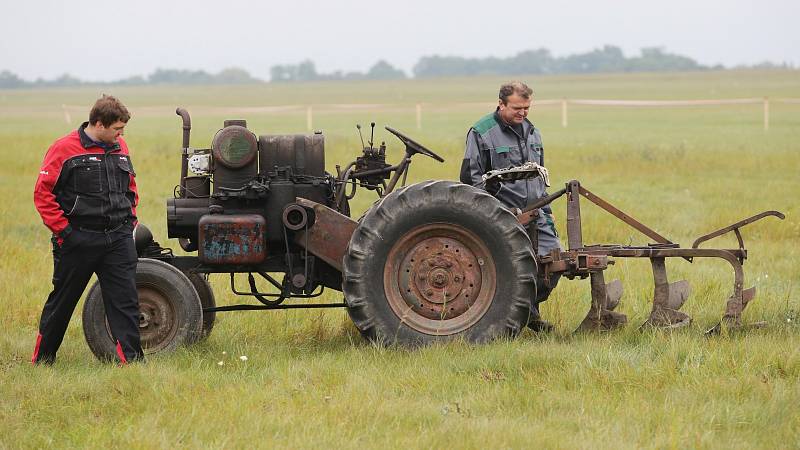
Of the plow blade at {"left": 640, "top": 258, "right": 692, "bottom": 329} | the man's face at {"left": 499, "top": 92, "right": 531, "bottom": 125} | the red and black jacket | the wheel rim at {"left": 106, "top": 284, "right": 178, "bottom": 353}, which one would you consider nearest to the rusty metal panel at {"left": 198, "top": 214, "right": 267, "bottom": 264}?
the wheel rim at {"left": 106, "top": 284, "right": 178, "bottom": 353}

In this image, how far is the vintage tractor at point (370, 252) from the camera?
7.41 m

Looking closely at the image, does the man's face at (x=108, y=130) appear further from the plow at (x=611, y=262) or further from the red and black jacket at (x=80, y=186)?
the plow at (x=611, y=262)

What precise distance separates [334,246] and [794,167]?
1413cm

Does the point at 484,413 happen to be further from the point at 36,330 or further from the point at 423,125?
the point at 423,125

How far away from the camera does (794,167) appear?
19.7 meters

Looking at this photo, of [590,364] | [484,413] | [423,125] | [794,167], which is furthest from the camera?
[423,125]

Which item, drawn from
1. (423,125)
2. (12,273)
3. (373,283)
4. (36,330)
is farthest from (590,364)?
(423,125)

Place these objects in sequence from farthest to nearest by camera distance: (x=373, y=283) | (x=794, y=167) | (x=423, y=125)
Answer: (x=423, y=125) → (x=794, y=167) → (x=373, y=283)

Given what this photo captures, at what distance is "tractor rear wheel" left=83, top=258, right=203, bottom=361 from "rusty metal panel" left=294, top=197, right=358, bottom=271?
0.81m

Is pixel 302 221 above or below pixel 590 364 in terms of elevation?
above

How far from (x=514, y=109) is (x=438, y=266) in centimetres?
141

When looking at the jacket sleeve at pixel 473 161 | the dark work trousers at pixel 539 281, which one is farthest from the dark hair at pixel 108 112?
the dark work trousers at pixel 539 281

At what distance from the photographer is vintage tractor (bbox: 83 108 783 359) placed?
7414mm

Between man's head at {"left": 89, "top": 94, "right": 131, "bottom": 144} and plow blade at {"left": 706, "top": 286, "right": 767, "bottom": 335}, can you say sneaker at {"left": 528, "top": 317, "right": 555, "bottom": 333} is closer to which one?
plow blade at {"left": 706, "top": 286, "right": 767, "bottom": 335}
